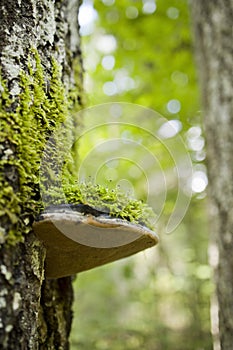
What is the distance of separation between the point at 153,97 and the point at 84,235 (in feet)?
11.7

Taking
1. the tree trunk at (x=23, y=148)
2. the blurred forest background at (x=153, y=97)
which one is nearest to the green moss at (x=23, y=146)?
the tree trunk at (x=23, y=148)

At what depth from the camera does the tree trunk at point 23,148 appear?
918 mm

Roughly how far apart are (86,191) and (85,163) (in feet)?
0.81

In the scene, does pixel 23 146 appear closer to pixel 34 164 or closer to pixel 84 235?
pixel 34 164

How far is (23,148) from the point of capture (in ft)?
3.29

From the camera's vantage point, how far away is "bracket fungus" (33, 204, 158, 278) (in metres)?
0.93

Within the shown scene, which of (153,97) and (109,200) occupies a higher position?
(153,97)

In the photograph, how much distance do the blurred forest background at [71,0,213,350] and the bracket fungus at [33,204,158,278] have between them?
2.35 meters

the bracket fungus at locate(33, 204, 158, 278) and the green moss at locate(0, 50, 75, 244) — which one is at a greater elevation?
the green moss at locate(0, 50, 75, 244)

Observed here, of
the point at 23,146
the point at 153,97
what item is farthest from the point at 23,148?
the point at 153,97

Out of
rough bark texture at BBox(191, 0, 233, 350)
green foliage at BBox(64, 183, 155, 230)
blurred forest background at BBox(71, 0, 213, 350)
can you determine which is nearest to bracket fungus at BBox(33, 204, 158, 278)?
green foliage at BBox(64, 183, 155, 230)

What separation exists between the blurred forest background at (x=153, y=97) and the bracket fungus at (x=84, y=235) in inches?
92.4

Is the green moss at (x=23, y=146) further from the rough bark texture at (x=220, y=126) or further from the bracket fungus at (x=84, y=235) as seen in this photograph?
the rough bark texture at (x=220, y=126)

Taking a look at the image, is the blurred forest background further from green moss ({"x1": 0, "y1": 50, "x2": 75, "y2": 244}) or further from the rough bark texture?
green moss ({"x1": 0, "y1": 50, "x2": 75, "y2": 244})
